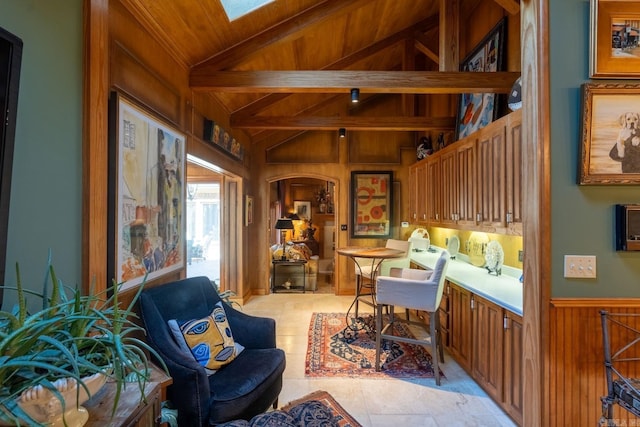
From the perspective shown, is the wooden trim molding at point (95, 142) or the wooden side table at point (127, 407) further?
the wooden trim molding at point (95, 142)

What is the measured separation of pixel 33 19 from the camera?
1.23m

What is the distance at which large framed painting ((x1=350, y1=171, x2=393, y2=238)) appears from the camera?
18.6 ft

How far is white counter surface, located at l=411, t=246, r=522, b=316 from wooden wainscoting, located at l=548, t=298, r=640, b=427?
0.37 meters

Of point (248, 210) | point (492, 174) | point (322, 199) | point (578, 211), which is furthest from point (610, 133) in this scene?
point (322, 199)

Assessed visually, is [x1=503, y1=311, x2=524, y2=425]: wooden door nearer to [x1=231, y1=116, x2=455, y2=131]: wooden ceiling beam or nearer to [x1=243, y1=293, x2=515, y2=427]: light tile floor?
[x1=243, y1=293, x2=515, y2=427]: light tile floor

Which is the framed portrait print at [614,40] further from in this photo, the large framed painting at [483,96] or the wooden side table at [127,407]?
the wooden side table at [127,407]

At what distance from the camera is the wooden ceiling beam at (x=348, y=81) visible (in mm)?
2795

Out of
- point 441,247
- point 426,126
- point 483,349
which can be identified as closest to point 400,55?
point 426,126

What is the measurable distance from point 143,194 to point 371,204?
4.27 metres

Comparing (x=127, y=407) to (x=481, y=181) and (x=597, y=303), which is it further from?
(x=481, y=181)

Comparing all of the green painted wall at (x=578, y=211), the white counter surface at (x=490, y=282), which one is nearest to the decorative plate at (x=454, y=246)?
the white counter surface at (x=490, y=282)

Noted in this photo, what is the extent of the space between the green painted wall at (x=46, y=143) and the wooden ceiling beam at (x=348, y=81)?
4.53 ft

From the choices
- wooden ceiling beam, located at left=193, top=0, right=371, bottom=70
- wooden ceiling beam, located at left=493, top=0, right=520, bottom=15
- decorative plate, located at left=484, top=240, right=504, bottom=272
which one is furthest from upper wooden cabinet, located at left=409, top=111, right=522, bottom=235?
wooden ceiling beam, located at left=193, top=0, right=371, bottom=70

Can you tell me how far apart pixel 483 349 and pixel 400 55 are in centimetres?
444
